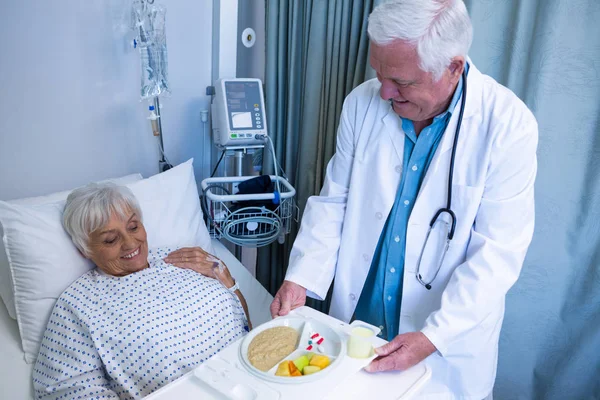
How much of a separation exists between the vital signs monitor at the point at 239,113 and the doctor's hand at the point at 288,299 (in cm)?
81

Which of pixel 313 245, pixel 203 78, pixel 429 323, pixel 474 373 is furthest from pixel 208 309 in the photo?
pixel 203 78

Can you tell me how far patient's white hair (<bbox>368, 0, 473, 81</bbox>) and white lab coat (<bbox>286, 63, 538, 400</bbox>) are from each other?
0.16 meters

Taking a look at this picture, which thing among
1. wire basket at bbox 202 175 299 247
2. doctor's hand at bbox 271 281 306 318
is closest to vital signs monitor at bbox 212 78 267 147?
wire basket at bbox 202 175 299 247

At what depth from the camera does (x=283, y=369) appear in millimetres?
917

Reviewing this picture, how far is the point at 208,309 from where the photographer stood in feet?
4.60

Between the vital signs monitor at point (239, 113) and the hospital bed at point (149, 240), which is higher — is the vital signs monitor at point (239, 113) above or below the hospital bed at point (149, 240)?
above

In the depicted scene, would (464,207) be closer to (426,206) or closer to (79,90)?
(426,206)

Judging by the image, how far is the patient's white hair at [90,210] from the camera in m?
1.44

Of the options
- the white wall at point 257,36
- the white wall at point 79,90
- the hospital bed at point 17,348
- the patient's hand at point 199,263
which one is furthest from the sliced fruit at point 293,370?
the white wall at point 257,36

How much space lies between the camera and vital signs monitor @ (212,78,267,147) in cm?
192

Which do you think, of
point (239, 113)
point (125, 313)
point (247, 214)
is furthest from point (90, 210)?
point (239, 113)

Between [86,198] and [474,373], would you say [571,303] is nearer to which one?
[474,373]

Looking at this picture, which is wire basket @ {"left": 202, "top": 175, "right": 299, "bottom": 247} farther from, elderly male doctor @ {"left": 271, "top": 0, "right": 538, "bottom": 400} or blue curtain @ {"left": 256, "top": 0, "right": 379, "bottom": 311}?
elderly male doctor @ {"left": 271, "top": 0, "right": 538, "bottom": 400}

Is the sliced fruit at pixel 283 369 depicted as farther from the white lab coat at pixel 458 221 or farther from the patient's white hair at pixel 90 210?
the patient's white hair at pixel 90 210
